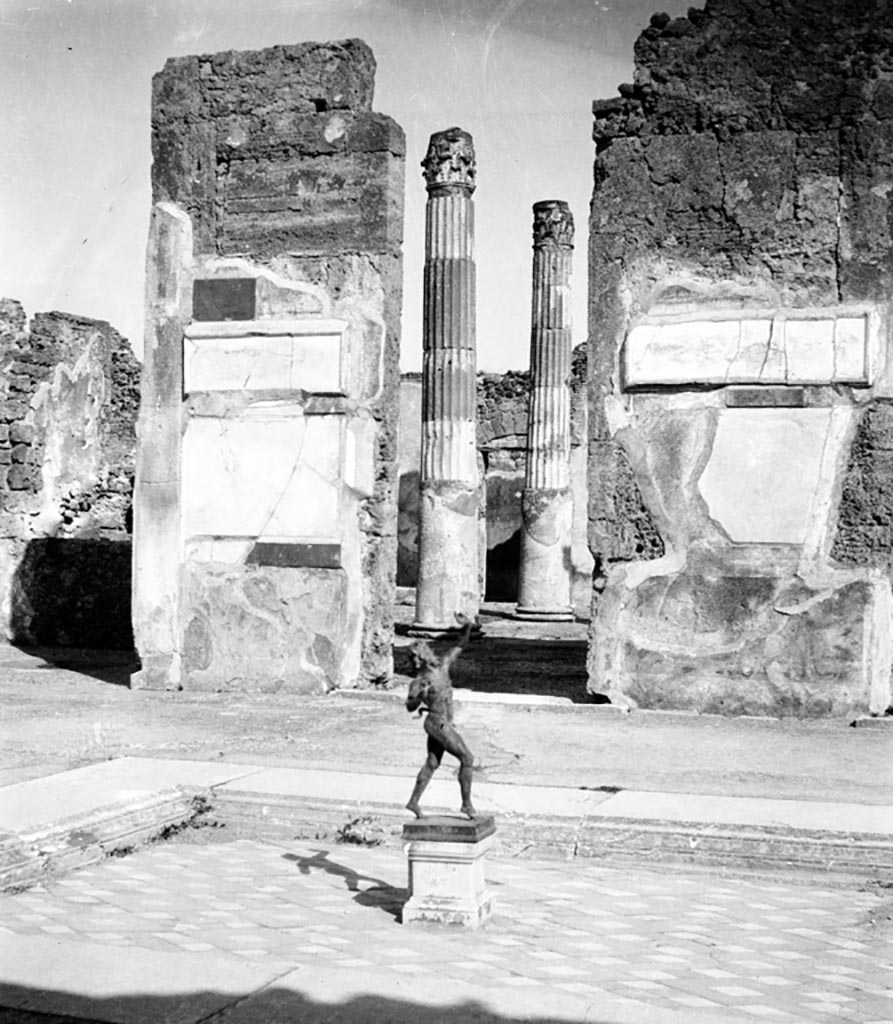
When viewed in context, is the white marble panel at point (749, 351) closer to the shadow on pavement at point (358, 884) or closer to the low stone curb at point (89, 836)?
the low stone curb at point (89, 836)

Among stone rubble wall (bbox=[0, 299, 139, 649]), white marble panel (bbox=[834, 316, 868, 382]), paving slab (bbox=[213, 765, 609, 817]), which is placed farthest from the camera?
stone rubble wall (bbox=[0, 299, 139, 649])

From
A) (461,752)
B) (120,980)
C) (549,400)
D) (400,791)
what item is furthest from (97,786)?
(549,400)

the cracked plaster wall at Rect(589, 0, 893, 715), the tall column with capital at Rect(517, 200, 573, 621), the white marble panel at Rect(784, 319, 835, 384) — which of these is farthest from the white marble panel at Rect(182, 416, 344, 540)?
the tall column with capital at Rect(517, 200, 573, 621)

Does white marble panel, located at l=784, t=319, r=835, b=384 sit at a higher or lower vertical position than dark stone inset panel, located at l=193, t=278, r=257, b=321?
lower

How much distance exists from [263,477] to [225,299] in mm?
1075

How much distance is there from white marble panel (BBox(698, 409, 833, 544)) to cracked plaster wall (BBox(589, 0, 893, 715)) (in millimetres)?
10

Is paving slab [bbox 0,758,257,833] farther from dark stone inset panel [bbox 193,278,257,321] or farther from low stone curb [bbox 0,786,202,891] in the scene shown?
dark stone inset panel [bbox 193,278,257,321]

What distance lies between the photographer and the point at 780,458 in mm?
7469

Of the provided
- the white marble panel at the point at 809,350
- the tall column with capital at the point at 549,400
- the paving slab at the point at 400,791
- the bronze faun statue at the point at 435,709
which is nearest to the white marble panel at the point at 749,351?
the white marble panel at the point at 809,350

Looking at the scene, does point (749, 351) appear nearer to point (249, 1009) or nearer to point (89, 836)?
point (89, 836)

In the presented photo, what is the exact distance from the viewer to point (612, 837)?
472cm

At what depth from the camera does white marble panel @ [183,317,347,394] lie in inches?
325

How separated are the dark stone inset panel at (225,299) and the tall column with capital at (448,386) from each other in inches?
220

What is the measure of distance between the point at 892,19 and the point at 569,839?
487 cm
